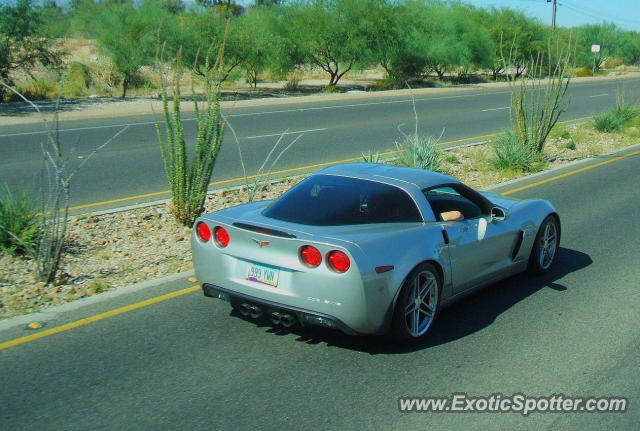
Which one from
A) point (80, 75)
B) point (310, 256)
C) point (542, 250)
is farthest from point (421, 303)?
point (80, 75)

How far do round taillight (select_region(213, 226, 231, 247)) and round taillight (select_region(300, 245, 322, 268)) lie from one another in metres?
0.72

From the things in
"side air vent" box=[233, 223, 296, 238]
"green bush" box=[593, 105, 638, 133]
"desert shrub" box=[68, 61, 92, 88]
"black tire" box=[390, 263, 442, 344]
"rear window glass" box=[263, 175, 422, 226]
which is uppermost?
"desert shrub" box=[68, 61, 92, 88]

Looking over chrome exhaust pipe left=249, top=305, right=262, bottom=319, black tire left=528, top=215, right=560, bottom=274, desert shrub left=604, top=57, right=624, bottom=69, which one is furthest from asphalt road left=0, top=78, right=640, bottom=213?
desert shrub left=604, top=57, right=624, bottom=69

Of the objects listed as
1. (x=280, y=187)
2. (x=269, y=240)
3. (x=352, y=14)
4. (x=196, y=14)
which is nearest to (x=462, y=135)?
(x=280, y=187)

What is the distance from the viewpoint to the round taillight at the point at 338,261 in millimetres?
5547

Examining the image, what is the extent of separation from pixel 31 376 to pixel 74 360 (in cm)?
36

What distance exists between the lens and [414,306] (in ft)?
19.8

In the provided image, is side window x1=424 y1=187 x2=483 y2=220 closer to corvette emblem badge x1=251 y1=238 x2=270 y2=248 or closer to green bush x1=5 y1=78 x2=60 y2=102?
corvette emblem badge x1=251 y1=238 x2=270 y2=248

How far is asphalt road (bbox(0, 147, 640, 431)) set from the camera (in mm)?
4887

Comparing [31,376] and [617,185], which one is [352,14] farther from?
[31,376]

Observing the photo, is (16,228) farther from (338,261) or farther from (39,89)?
(39,89)

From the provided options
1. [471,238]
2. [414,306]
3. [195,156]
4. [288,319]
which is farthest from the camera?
[195,156]

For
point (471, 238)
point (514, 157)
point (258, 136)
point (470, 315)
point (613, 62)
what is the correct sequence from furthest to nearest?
point (613, 62) → point (258, 136) → point (514, 157) → point (470, 315) → point (471, 238)

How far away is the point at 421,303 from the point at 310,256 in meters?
1.03
